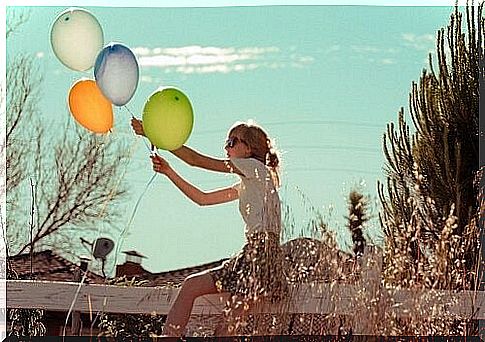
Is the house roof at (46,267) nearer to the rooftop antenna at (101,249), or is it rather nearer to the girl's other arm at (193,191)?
the rooftop antenna at (101,249)

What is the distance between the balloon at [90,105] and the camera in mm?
4961

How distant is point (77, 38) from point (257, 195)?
1111mm

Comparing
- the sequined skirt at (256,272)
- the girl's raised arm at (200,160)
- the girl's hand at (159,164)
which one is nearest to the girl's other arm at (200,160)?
the girl's raised arm at (200,160)

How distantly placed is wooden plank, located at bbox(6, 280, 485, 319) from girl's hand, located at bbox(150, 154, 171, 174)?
655 mm

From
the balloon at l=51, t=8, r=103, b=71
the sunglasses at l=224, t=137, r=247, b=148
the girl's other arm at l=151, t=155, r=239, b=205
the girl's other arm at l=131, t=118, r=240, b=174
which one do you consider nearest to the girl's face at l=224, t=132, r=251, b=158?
the sunglasses at l=224, t=137, r=247, b=148

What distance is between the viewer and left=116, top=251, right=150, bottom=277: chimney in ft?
18.3

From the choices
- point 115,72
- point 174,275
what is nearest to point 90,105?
point 115,72

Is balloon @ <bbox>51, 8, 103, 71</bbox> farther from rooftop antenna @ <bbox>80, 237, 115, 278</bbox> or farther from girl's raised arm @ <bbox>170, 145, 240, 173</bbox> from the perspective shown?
rooftop antenna @ <bbox>80, 237, 115, 278</bbox>

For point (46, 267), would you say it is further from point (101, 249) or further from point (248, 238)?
point (248, 238)

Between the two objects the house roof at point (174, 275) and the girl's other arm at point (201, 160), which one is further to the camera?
the house roof at point (174, 275)

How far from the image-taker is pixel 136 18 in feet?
18.1

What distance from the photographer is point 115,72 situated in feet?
15.8

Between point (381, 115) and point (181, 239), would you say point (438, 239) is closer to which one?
point (381, 115)

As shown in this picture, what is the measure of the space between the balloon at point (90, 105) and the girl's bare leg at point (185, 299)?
83 cm
